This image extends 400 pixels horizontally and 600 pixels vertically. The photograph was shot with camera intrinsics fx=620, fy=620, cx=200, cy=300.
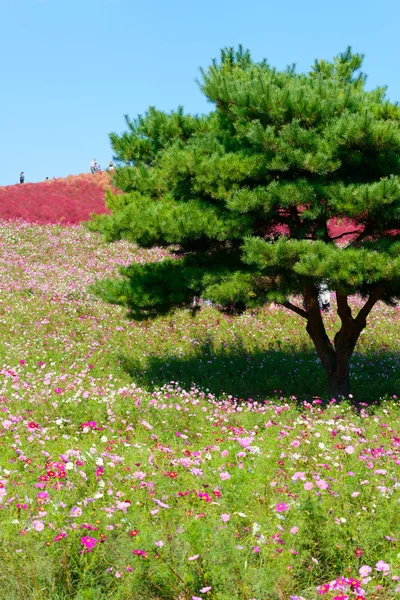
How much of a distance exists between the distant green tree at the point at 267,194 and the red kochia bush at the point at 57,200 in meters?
16.5

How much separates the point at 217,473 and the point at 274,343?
965 cm

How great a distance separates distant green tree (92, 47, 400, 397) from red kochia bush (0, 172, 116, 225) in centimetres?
1653

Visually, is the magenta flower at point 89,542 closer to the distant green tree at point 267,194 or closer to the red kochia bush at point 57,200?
the distant green tree at point 267,194

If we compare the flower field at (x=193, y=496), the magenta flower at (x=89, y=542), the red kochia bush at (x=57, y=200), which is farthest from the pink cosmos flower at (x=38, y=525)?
the red kochia bush at (x=57, y=200)

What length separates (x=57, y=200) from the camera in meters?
33.1

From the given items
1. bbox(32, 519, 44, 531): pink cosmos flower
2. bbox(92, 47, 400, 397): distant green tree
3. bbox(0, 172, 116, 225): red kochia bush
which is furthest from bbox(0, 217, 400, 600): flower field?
bbox(0, 172, 116, 225): red kochia bush

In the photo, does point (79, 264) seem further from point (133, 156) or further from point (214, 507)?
point (214, 507)

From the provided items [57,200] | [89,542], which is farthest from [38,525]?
[57,200]

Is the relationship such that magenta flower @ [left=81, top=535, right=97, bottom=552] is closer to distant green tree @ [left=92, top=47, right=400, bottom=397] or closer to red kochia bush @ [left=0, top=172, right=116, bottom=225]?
distant green tree @ [left=92, top=47, right=400, bottom=397]

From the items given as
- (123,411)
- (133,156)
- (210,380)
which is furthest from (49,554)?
(133,156)

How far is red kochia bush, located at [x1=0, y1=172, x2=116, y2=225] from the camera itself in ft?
98.9

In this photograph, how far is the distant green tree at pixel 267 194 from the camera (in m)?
8.91

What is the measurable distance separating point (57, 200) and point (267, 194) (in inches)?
1008

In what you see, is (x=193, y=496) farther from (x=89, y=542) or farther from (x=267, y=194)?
(x=267, y=194)
